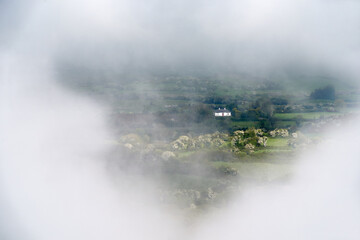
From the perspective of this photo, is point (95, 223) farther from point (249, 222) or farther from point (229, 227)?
point (249, 222)

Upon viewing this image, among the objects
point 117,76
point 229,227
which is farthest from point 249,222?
point 117,76

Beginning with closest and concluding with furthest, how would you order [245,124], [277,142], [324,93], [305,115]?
1. [277,142]
2. [245,124]
3. [305,115]
4. [324,93]

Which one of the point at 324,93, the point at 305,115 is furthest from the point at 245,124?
the point at 324,93

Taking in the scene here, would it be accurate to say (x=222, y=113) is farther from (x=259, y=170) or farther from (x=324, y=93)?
(x=324, y=93)

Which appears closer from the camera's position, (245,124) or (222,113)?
(245,124)

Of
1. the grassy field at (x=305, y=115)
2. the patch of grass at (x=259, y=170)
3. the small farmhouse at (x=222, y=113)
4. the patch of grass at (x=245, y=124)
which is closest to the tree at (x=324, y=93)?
the grassy field at (x=305, y=115)

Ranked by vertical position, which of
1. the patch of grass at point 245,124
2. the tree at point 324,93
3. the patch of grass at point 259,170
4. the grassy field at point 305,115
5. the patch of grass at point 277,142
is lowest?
the patch of grass at point 259,170

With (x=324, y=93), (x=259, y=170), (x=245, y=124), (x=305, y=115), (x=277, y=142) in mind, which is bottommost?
(x=259, y=170)

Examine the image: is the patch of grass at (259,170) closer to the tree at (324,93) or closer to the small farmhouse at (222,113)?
the small farmhouse at (222,113)

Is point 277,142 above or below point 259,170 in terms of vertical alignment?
above

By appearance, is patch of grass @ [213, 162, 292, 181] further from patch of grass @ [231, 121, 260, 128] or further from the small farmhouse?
the small farmhouse

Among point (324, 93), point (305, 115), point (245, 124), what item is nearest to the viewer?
point (245, 124)

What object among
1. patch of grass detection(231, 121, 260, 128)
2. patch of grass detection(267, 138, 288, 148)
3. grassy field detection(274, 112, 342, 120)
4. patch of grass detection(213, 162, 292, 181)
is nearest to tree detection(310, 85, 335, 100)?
grassy field detection(274, 112, 342, 120)
